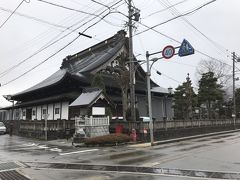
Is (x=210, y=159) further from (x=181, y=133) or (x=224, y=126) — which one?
(x=224, y=126)

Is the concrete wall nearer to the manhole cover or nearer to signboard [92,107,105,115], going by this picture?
signboard [92,107,105,115]

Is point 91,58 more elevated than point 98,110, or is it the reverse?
point 91,58

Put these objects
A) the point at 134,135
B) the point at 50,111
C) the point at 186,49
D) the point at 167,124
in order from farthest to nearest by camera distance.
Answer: the point at 50,111 → the point at 167,124 → the point at 134,135 → the point at 186,49

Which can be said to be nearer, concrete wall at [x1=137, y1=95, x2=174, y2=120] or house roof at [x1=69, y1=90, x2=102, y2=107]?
house roof at [x1=69, y1=90, x2=102, y2=107]

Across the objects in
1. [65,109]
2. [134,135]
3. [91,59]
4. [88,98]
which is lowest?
[134,135]

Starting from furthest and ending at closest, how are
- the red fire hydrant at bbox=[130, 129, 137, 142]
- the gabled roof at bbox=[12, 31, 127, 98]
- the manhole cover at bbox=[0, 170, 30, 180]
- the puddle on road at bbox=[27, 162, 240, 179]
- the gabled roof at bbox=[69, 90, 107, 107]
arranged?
the gabled roof at bbox=[12, 31, 127, 98]
the gabled roof at bbox=[69, 90, 107, 107]
the red fire hydrant at bbox=[130, 129, 137, 142]
the manhole cover at bbox=[0, 170, 30, 180]
the puddle on road at bbox=[27, 162, 240, 179]

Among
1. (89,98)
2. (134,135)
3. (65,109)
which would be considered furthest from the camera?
(65,109)

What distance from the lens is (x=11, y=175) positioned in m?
11.6

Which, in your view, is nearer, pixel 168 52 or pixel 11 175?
pixel 11 175

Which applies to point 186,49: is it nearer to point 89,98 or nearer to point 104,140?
point 104,140

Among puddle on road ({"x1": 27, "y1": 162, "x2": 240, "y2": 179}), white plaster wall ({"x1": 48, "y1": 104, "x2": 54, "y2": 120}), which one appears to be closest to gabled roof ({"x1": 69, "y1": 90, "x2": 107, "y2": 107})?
white plaster wall ({"x1": 48, "y1": 104, "x2": 54, "y2": 120})


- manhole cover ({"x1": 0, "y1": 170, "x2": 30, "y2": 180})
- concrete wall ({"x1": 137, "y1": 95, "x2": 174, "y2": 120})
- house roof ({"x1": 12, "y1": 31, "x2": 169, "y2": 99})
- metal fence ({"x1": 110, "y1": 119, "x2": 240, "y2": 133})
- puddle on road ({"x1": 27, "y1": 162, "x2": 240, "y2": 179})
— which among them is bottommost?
manhole cover ({"x1": 0, "y1": 170, "x2": 30, "y2": 180})

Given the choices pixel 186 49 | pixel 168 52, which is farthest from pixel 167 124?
pixel 186 49

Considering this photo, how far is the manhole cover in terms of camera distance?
11070 millimetres
